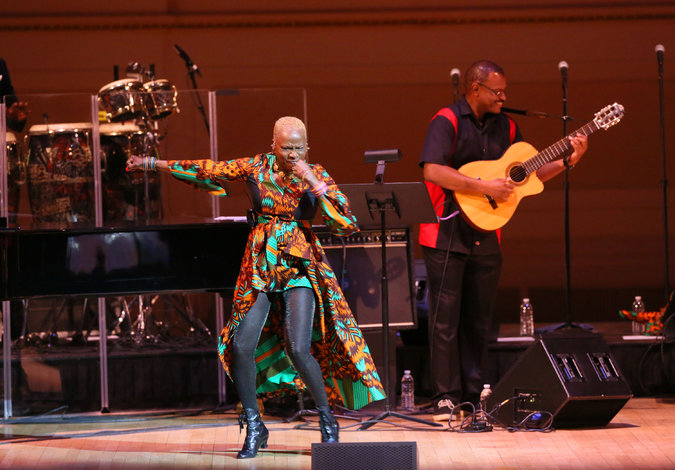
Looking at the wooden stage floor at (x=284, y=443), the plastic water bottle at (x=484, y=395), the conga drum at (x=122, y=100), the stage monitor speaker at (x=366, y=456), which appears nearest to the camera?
the stage monitor speaker at (x=366, y=456)

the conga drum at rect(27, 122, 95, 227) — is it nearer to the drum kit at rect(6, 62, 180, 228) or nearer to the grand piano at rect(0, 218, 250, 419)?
the drum kit at rect(6, 62, 180, 228)

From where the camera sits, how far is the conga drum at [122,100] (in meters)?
6.30

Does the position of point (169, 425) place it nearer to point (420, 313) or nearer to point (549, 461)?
point (420, 313)

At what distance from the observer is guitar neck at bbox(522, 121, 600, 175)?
5.80 m

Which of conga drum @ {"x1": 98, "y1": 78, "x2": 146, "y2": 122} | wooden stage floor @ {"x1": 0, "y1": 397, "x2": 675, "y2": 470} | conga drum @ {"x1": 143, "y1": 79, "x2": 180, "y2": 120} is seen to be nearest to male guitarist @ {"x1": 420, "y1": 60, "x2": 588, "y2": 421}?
wooden stage floor @ {"x1": 0, "y1": 397, "x2": 675, "y2": 470}

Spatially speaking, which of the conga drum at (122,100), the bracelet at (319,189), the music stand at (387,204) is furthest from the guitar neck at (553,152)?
the conga drum at (122,100)

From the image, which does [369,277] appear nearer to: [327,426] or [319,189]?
[327,426]

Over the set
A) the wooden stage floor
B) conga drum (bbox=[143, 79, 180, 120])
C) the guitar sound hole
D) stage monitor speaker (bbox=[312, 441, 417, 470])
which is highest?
conga drum (bbox=[143, 79, 180, 120])

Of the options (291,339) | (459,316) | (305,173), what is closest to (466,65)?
(459,316)

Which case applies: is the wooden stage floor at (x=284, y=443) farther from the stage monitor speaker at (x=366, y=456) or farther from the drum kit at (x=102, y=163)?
the drum kit at (x=102, y=163)

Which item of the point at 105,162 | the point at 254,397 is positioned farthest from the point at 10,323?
the point at 254,397

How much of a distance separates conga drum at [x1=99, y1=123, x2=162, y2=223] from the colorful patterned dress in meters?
1.39

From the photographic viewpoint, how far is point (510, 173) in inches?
232

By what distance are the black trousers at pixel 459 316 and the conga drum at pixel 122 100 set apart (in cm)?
192
